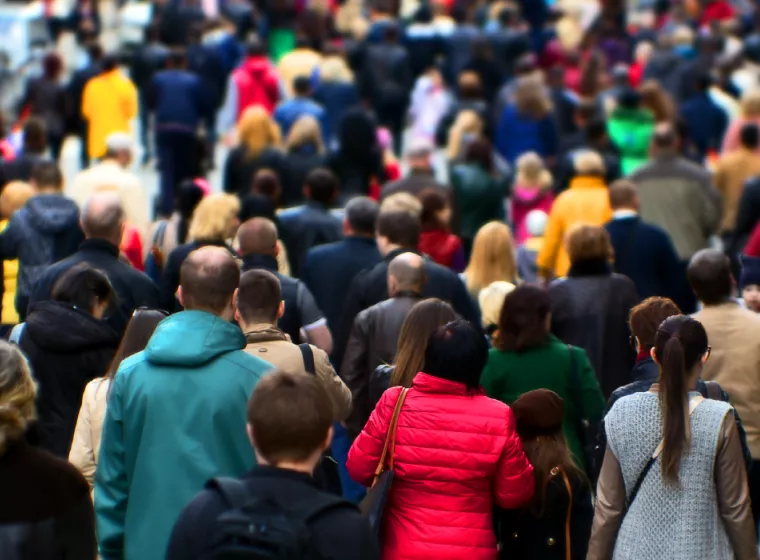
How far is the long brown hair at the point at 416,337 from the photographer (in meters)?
7.14

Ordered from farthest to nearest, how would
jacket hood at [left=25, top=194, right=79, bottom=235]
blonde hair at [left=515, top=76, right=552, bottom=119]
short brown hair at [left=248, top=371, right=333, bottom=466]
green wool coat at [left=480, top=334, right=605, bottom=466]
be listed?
blonde hair at [left=515, top=76, right=552, bottom=119] < jacket hood at [left=25, top=194, right=79, bottom=235] < green wool coat at [left=480, top=334, right=605, bottom=466] < short brown hair at [left=248, top=371, right=333, bottom=466]

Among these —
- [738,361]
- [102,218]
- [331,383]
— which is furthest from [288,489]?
[102,218]

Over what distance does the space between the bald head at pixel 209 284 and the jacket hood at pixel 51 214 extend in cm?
397

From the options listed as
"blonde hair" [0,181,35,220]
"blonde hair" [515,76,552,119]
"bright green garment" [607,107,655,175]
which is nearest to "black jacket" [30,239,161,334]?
"blonde hair" [0,181,35,220]

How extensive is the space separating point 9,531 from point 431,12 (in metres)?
19.2

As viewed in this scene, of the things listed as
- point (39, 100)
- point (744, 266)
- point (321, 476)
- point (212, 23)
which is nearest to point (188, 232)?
point (744, 266)

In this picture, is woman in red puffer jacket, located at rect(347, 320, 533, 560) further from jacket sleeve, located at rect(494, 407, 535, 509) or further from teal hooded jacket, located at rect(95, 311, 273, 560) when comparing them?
teal hooded jacket, located at rect(95, 311, 273, 560)

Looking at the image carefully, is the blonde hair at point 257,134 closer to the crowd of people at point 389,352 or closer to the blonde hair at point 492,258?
the crowd of people at point 389,352

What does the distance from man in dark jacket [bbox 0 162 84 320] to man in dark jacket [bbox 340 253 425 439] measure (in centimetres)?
215

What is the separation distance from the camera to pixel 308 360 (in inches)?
260

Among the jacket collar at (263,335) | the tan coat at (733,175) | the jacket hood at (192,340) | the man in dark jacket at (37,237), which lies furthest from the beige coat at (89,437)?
the tan coat at (733,175)

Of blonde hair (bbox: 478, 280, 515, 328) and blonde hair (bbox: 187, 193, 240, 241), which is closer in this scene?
blonde hair (bbox: 478, 280, 515, 328)

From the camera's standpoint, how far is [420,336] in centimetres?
719

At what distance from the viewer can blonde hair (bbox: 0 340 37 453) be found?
508 centimetres
